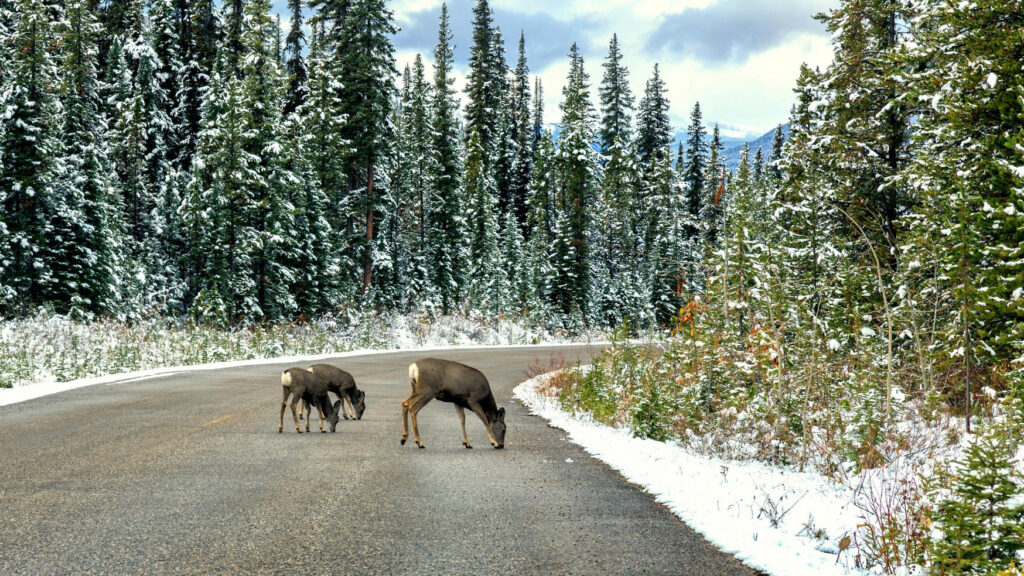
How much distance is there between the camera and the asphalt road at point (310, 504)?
4969 millimetres

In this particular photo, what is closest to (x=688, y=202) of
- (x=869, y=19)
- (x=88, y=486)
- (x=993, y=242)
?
(x=869, y=19)

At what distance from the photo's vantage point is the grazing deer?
12.0 meters

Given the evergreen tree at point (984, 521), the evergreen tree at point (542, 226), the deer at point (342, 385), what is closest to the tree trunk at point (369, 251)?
the evergreen tree at point (542, 226)

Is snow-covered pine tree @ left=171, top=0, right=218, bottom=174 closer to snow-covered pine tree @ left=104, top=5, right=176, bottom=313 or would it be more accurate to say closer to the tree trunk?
snow-covered pine tree @ left=104, top=5, right=176, bottom=313

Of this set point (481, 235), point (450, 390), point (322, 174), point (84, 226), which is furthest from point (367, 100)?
point (450, 390)

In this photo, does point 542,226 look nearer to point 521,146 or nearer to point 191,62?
point 521,146

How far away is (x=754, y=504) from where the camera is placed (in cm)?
645

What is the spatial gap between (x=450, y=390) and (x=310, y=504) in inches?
141

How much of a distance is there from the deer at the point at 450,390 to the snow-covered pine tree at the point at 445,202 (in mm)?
42206

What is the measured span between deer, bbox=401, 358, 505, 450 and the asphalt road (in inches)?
14.0

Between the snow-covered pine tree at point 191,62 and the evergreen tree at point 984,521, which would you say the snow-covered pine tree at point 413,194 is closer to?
the snow-covered pine tree at point 191,62

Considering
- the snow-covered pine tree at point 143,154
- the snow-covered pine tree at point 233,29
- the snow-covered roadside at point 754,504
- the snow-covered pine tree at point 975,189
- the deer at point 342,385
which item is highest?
the snow-covered pine tree at point 233,29

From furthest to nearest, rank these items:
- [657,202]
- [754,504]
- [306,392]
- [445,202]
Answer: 1. [657,202]
2. [445,202]
3. [306,392]
4. [754,504]

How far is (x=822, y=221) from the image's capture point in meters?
23.2
